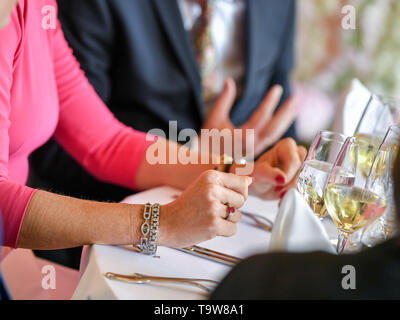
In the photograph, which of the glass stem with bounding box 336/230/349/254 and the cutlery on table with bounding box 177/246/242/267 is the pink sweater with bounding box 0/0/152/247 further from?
the glass stem with bounding box 336/230/349/254

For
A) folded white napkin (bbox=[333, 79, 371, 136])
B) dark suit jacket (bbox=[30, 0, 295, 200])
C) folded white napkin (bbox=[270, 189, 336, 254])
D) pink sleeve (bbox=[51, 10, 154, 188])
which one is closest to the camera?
folded white napkin (bbox=[270, 189, 336, 254])

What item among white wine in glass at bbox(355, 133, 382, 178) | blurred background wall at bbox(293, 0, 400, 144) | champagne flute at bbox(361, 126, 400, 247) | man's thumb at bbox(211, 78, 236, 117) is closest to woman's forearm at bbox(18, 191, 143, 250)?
champagne flute at bbox(361, 126, 400, 247)

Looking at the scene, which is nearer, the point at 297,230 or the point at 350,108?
the point at 297,230

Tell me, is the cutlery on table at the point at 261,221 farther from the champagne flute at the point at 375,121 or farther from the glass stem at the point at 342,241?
the champagne flute at the point at 375,121

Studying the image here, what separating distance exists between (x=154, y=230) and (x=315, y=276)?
341mm

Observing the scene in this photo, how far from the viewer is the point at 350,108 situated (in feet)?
4.11

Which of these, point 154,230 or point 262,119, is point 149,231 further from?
point 262,119

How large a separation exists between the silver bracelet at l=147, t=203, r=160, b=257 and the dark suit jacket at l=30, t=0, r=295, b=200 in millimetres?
754

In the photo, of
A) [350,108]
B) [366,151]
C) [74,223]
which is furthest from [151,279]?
[350,108]

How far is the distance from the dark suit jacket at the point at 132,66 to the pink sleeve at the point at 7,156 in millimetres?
588

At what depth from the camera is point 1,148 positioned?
30.3 inches

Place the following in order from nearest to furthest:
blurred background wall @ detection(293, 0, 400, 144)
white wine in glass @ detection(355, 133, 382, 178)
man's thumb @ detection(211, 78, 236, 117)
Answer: white wine in glass @ detection(355, 133, 382, 178)
man's thumb @ detection(211, 78, 236, 117)
blurred background wall @ detection(293, 0, 400, 144)

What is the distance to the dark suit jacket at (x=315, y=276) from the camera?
15.3 inches

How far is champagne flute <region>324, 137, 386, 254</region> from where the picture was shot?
0.65m
